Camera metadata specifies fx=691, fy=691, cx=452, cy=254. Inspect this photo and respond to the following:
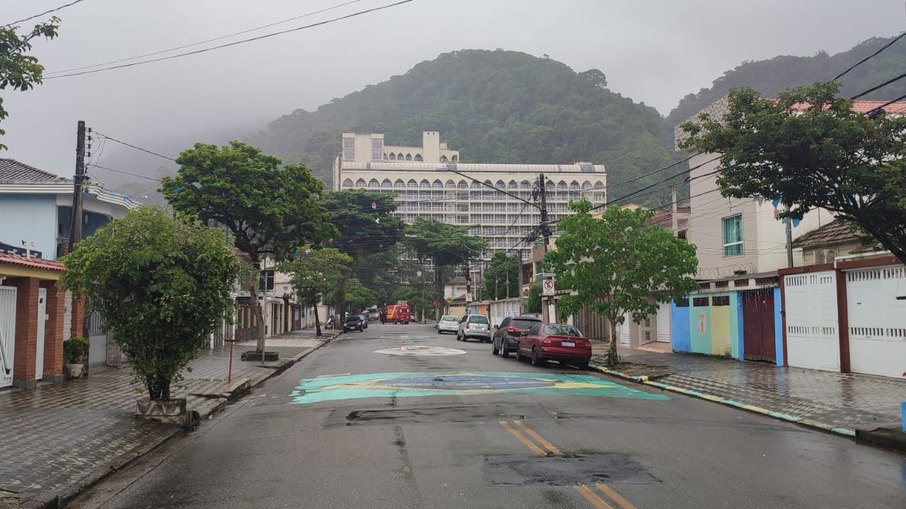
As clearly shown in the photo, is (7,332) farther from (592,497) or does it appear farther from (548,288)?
(548,288)

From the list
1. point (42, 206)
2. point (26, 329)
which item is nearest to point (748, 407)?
point (26, 329)

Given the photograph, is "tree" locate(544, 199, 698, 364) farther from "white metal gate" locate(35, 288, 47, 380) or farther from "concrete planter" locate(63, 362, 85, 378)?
"white metal gate" locate(35, 288, 47, 380)

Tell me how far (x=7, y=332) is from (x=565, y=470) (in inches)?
521

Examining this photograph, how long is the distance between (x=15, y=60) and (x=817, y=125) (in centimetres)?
1054

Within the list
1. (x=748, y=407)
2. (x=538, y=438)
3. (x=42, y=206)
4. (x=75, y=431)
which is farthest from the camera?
(x=42, y=206)

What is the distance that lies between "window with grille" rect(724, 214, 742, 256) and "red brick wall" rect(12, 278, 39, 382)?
2479 centimetres

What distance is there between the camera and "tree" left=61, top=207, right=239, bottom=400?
10859mm

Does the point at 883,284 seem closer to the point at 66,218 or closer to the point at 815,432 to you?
the point at 815,432

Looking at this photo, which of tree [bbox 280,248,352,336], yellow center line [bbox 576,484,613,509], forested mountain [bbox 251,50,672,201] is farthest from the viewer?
forested mountain [bbox 251,50,672,201]

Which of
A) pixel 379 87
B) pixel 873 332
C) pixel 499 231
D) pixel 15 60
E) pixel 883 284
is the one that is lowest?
pixel 873 332

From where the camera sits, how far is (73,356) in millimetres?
17375

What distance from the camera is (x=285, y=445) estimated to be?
30.2 ft

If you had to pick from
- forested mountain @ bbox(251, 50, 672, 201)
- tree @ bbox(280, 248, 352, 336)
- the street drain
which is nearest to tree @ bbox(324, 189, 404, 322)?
tree @ bbox(280, 248, 352, 336)

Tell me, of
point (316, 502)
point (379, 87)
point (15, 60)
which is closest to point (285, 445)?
point (316, 502)
